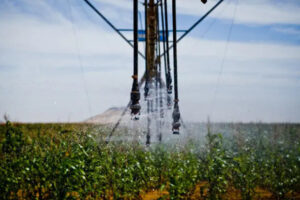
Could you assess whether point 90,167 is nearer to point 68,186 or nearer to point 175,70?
point 68,186

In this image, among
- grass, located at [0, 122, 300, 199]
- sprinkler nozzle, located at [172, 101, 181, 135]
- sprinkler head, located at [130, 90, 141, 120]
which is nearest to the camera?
sprinkler head, located at [130, 90, 141, 120]

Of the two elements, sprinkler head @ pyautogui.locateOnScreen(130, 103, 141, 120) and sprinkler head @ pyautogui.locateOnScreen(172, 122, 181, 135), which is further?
sprinkler head @ pyautogui.locateOnScreen(172, 122, 181, 135)

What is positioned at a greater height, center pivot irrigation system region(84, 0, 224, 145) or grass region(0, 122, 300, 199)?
center pivot irrigation system region(84, 0, 224, 145)

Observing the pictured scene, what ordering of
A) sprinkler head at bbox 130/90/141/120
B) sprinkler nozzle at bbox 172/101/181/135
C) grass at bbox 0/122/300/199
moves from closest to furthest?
1. sprinkler head at bbox 130/90/141/120
2. grass at bbox 0/122/300/199
3. sprinkler nozzle at bbox 172/101/181/135

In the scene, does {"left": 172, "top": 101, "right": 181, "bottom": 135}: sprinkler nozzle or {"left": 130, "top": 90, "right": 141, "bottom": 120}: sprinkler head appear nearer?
{"left": 130, "top": 90, "right": 141, "bottom": 120}: sprinkler head

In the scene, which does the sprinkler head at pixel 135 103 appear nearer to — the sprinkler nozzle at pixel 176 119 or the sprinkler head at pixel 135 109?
the sprinkler head at pixel 135 109

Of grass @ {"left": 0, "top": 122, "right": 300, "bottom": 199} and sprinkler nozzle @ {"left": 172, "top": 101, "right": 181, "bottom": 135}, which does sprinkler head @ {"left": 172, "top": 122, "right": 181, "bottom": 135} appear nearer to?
sprinkler nozzle @ {"left": 172, "top": 101, "right": 181, "bottom": 135}

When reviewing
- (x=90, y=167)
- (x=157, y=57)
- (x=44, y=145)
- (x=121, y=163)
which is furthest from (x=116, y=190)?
(x=157, y=57)

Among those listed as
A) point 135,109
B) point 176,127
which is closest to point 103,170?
point 176,127

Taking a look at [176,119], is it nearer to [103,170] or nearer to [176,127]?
[176,127]

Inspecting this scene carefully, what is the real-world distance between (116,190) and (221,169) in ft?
7.59

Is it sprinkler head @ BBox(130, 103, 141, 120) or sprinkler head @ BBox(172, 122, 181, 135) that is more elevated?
sprinkler head @ BBox(130, 103, 141, 120)

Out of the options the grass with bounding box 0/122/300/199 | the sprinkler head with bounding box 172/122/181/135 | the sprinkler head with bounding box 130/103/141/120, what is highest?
the sprinkler head with bounding box 130/103/141/120

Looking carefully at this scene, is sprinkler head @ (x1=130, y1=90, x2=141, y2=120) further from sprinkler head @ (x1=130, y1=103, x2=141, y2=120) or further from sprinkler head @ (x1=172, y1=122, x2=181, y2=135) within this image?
sprinkler head @ (x1=172, y1=122, x2=181, y2=135)
